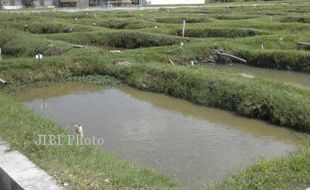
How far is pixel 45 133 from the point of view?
7598 mm

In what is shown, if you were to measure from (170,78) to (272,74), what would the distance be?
5.10m

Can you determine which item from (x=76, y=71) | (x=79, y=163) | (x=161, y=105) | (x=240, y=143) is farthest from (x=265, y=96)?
(x=76, y=71)

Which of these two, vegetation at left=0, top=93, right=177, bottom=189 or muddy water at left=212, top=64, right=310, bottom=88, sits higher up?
vegetation at left=0, top=93, right=177, bottom=189

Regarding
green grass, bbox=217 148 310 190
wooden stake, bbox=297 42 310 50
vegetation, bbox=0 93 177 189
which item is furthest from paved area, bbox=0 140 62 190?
wooden stake, bbox=297 42 310 50

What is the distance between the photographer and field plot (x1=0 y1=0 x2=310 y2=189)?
6227 mm

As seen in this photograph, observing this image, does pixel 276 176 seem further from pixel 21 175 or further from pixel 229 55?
pixel 229 55

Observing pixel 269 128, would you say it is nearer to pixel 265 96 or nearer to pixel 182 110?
pixel 265 96

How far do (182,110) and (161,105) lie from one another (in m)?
0.84

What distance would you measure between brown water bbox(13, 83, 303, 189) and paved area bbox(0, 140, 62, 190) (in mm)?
2701

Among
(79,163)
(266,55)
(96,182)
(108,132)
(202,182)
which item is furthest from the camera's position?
(266,55)

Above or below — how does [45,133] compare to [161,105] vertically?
above

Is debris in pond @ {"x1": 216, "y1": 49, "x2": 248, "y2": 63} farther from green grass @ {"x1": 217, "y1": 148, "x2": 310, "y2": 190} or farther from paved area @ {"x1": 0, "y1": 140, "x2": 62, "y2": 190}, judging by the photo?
paved area @ {"x1": 0, "y1": 140, "x2": 62, "y2": 190}

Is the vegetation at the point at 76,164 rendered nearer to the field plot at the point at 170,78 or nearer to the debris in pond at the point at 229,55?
the field plot at the point at 170,78

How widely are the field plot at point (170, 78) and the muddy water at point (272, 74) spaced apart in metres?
0.04
